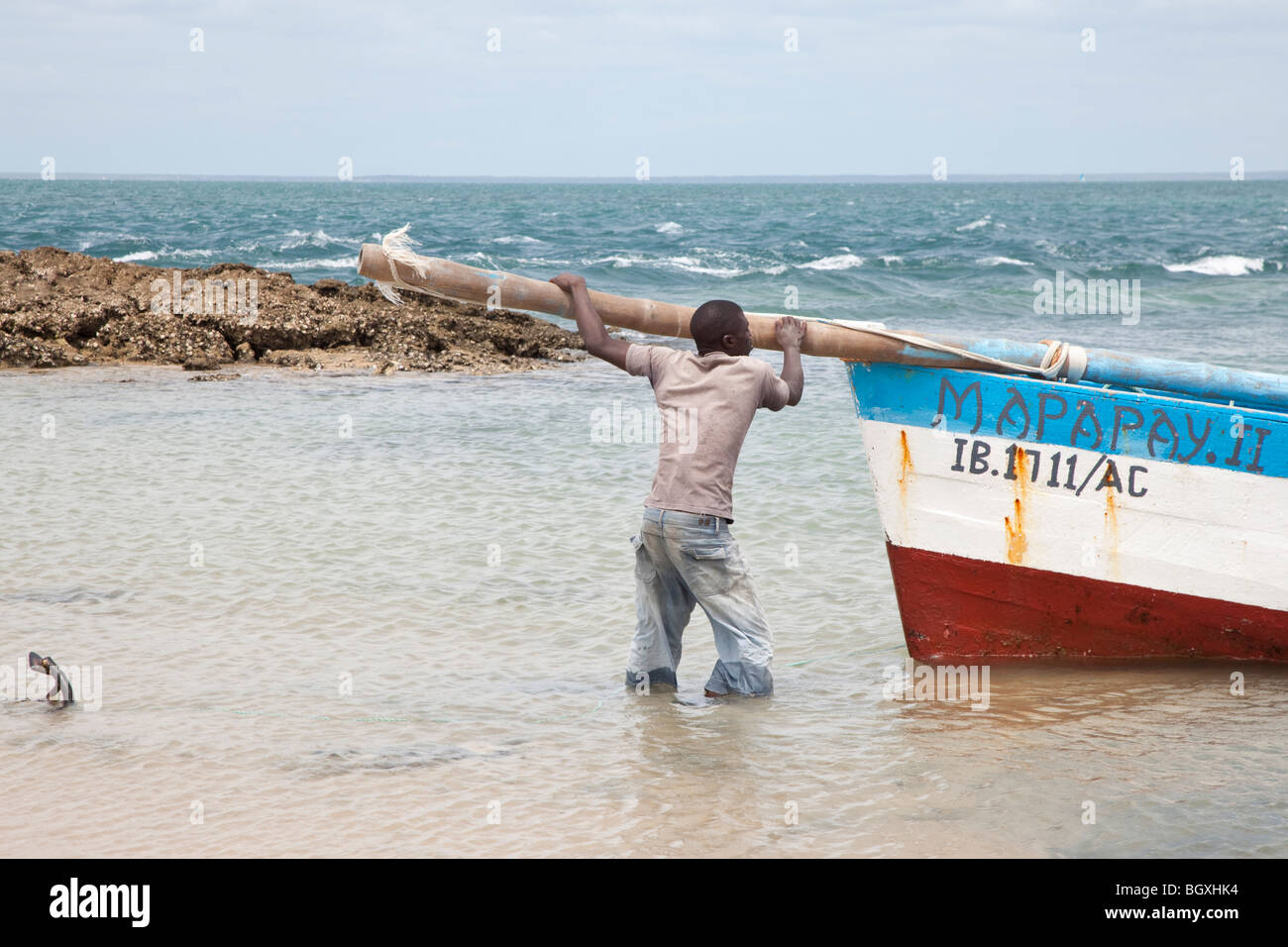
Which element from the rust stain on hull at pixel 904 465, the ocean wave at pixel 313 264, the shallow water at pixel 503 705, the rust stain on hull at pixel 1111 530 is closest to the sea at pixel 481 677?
the shallow water at pixel 503 705

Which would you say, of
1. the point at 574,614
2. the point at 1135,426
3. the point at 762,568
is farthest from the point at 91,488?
the point at 1135,426

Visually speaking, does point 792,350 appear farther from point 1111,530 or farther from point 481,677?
point 481,677

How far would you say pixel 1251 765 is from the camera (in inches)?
164

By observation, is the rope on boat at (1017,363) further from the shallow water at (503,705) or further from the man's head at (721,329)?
the shallow water at (503,705)

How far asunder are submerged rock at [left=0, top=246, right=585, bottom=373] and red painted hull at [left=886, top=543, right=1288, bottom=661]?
9.19m

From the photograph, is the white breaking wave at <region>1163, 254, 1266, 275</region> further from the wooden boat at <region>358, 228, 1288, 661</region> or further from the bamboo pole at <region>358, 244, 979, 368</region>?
the bamboo pole at <region>358, 244, 979, 368</region>

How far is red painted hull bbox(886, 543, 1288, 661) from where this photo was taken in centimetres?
513

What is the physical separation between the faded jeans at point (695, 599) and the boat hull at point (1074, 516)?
1011mm

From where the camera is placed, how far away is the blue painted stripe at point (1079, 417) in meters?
4.87

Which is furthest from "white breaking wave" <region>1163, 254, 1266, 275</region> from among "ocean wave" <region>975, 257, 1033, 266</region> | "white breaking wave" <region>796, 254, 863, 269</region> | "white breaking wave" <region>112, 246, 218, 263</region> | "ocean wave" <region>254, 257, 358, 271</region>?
"white breaking wave" <region>112, 246, 218, 263</region>
